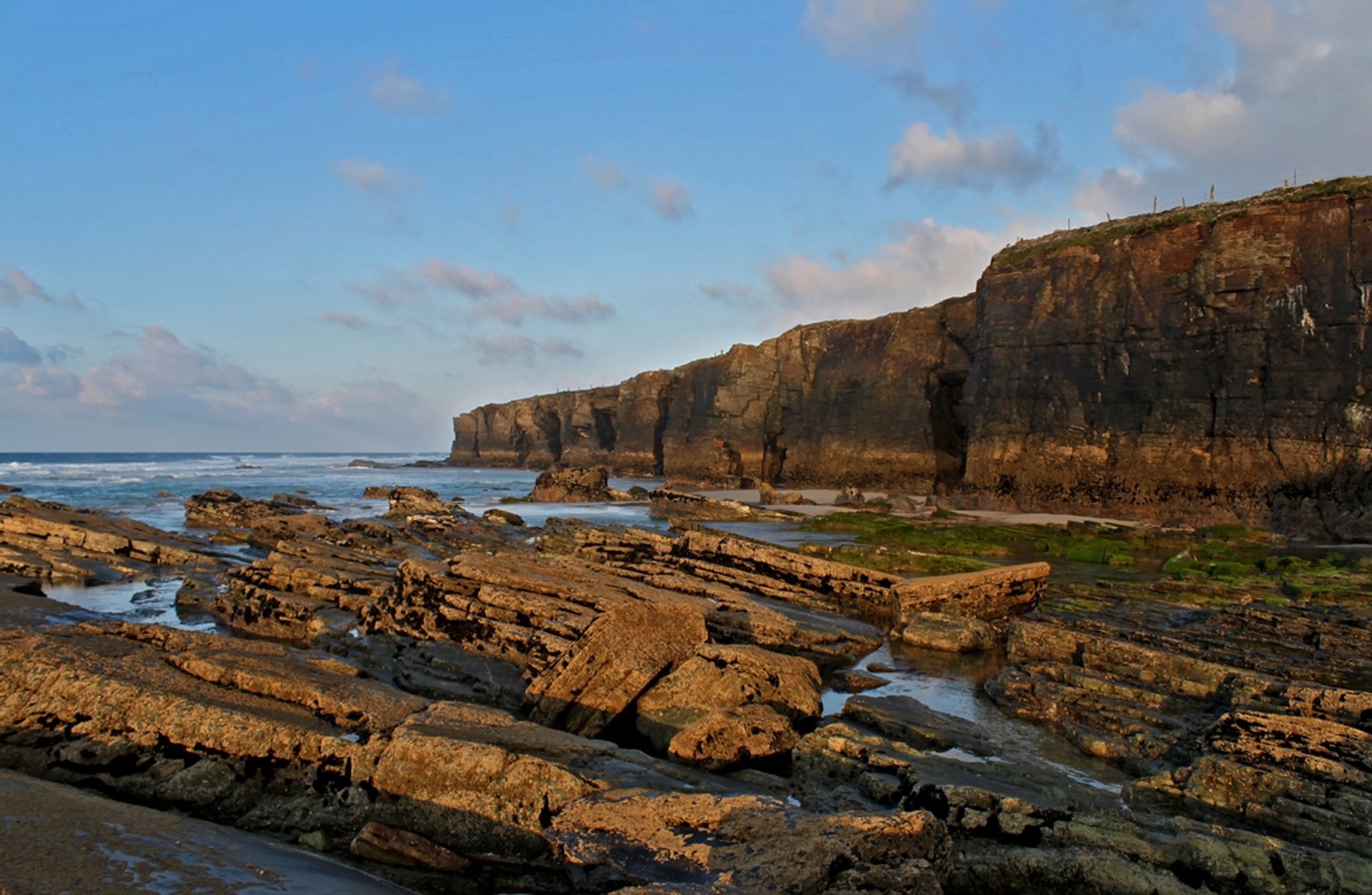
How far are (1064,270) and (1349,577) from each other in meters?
23.9

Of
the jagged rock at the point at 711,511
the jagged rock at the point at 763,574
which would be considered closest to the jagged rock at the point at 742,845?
the jagged rock at the point at 763,574

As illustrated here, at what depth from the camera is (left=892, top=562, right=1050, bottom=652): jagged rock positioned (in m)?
13.2

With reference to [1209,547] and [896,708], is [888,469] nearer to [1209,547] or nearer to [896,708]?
[1209,547]

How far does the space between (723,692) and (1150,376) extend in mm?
34199

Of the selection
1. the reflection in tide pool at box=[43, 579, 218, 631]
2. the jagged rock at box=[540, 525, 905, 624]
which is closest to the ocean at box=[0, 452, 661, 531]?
the jagged rock at box=[540, 525, 905, 624]

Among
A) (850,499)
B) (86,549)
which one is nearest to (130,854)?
(86,549)

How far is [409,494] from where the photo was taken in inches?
1512

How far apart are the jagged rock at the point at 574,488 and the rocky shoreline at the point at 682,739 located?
115 feet

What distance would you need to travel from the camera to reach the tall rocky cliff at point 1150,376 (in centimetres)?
2994

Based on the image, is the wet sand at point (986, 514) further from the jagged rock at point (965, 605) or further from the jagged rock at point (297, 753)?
the jagged rock at point (297, 753)

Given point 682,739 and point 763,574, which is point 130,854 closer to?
point 682,739

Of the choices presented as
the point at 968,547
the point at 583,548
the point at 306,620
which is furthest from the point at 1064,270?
the point at 306,620

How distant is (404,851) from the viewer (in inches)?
209

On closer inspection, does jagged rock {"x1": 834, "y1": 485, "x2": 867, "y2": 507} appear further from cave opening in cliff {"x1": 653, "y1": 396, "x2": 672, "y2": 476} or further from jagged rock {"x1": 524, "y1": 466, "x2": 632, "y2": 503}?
cave opening in cliff {"x1": 653, "y1": 396, "x2": 672, "y2": 476}
